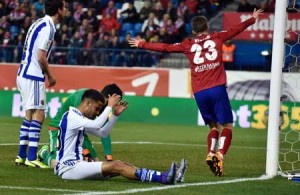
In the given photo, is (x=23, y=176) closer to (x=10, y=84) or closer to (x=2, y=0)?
(x=10, y=84)

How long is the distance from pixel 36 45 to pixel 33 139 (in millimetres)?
1355

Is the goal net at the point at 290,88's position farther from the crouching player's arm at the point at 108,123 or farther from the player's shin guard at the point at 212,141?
the crouching player's arm at the point at 108,123

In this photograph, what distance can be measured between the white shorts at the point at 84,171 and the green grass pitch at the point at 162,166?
101mm

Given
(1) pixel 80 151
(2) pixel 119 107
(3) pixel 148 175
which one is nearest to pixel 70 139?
(1) pixel 80 151

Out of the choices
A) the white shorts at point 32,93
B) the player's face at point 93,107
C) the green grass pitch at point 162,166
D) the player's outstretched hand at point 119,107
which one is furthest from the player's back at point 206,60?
the player's outstretched hand at point 119,107

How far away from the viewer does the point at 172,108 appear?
87.5 ft

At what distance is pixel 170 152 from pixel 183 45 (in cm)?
382

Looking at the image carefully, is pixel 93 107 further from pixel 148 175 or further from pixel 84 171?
pixel 148 175

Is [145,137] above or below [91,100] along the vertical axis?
below

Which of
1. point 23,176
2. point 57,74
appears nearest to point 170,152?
point 23,176

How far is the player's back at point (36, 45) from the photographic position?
13.6 metres

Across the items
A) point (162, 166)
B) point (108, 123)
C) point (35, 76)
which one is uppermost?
→ point (35, 76)

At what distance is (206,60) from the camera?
13.4m

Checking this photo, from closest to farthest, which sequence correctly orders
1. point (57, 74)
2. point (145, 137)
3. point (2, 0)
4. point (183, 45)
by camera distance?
1. point (183, 45)
2. point (145, 137)
3. point (57, 74)
4. point (2, 0)
